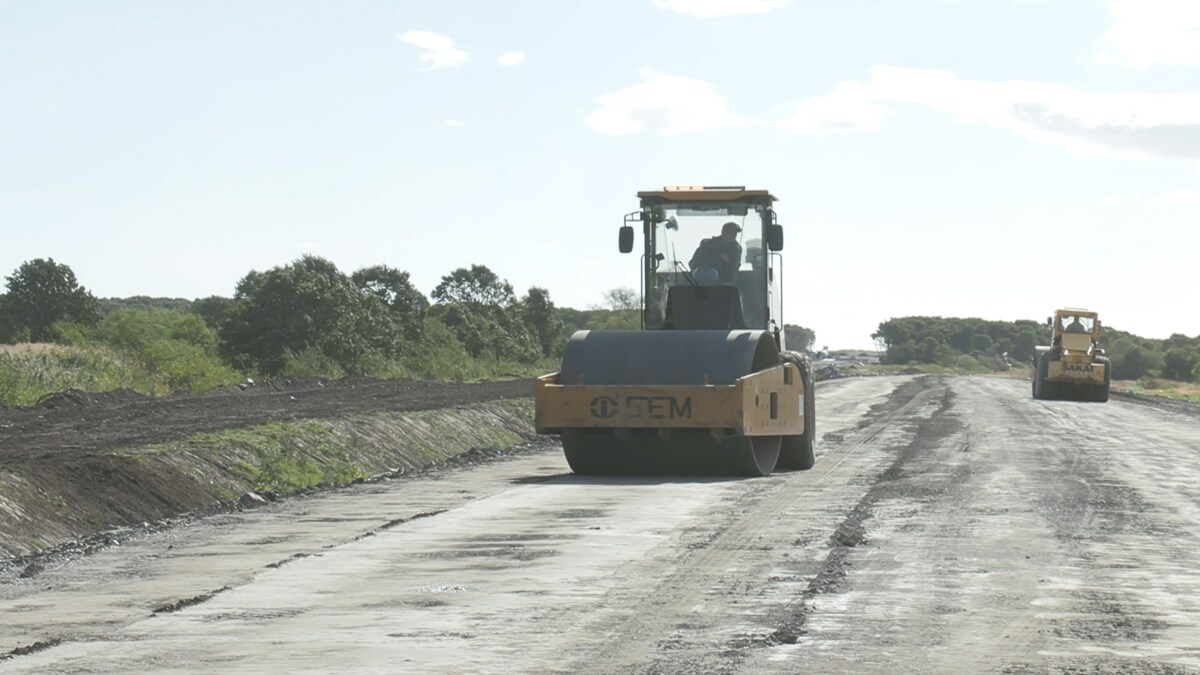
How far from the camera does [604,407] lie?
57.9 ft

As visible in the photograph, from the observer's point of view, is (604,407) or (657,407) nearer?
(657,407)

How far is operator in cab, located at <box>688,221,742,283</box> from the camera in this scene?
64.6 ft

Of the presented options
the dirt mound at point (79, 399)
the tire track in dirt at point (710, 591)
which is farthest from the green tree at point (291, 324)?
the tire track in dirt at point (710, 591)

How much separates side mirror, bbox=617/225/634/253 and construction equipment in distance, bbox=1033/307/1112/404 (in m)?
33.2

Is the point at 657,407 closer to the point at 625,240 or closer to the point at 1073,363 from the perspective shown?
the point at 625,240

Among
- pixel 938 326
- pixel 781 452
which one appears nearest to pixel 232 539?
pixel 781 452

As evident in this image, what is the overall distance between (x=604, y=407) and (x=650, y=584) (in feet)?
25.2

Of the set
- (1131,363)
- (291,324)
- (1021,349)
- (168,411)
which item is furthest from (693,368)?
(1021,349)

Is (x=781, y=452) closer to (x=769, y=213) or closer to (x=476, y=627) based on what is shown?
(x=769, y=213)

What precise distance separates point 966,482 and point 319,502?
7604mm

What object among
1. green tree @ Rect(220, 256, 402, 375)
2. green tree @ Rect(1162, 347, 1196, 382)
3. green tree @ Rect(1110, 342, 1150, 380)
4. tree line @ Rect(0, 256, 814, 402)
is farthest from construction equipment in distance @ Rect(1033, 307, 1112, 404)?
green tree @ Rect(1110, 342, 1150, 380)

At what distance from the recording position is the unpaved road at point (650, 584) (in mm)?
7785

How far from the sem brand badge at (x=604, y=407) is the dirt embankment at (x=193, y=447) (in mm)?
3601

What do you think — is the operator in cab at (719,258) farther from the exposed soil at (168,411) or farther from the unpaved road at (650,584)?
the exposed soil at (168,411)
